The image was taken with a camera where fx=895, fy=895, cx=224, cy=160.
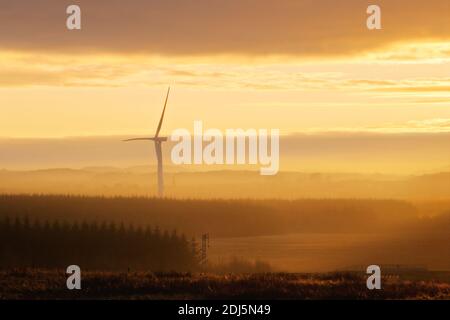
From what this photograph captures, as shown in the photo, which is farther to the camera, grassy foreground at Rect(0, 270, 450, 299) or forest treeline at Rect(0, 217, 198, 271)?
forest treeline at Rect(0, 217, 198, 271)

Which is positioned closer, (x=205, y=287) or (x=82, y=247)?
(x=205, y=287)

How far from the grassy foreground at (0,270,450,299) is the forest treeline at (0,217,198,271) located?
9730cm

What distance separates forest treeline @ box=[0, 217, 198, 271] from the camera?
149750 mm

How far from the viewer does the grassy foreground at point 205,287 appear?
42.8m

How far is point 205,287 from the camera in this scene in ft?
146

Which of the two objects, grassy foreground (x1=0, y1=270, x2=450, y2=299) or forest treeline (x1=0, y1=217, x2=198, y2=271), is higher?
forest treeline (x1=0, y1=217, x2=198, y2=271)

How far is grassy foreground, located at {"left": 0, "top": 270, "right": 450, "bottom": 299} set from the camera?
42812 millimetres

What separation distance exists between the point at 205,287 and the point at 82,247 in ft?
381

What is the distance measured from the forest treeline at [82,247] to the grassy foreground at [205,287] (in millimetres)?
97295

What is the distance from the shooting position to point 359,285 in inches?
1826

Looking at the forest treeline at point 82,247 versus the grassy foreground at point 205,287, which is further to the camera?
the forest treeline at point 82,247

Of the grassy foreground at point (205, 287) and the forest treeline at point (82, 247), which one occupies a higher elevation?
the forest treeline at point (82, 247)
